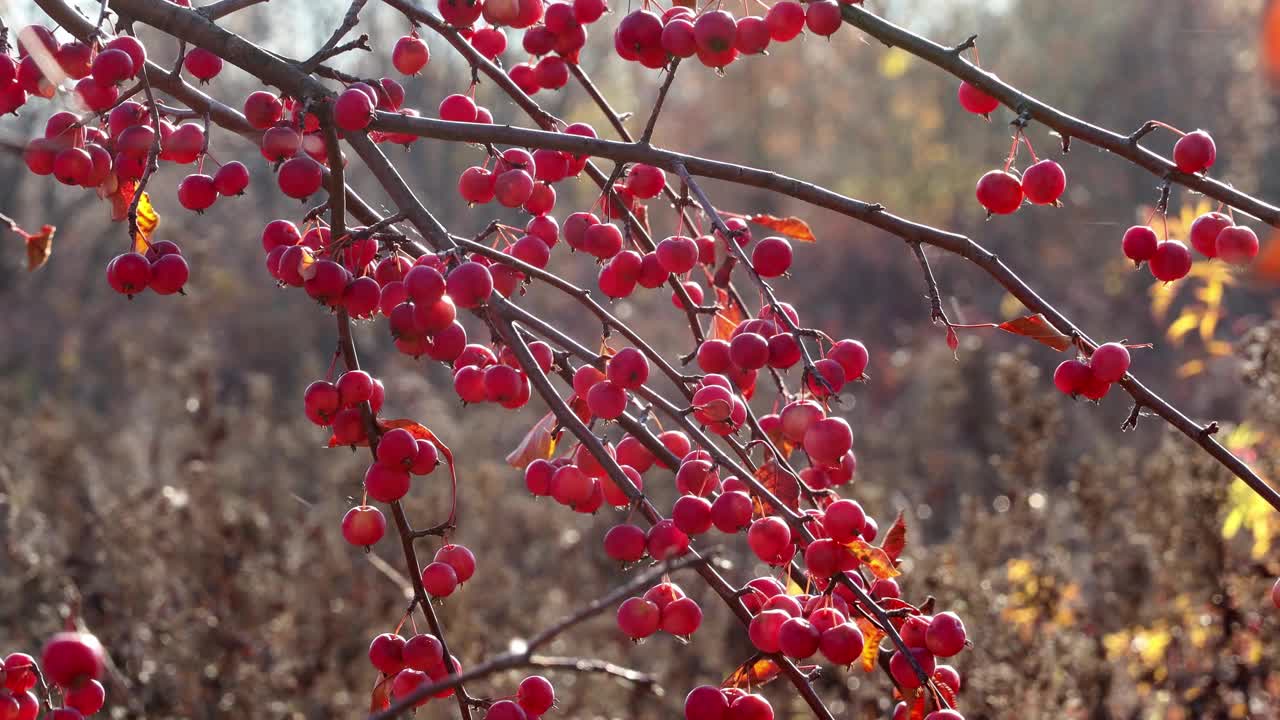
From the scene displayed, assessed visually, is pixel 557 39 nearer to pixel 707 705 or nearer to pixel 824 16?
pixel 824 16

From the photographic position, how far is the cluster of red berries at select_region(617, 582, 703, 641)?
4.05 feet

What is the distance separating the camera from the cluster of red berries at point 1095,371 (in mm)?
1249

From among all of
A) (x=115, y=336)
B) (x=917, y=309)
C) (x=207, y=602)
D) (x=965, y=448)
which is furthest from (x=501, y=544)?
(x=917, y=309)

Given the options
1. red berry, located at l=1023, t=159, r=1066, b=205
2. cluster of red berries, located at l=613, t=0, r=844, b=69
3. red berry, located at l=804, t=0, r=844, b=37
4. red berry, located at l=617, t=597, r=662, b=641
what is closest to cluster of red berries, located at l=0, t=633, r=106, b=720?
red berry, located at l=617, t=597, r=662, b=641

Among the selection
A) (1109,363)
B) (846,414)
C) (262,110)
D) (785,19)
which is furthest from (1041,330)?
(846,414)

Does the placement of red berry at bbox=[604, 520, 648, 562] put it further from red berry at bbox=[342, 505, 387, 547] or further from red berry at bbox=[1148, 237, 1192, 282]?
red berry at bbox=[1148, 237, 1192, 282]

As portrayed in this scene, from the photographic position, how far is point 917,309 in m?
12.0

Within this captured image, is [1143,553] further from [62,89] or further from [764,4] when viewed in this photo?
[62,89]

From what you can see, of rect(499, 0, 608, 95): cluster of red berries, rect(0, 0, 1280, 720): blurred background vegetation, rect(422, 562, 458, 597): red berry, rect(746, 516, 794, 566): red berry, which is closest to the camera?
rect(746, 516, 794, 566): red berry

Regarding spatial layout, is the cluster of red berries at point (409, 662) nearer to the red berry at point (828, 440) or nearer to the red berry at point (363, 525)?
the red berry at point (363, 525)

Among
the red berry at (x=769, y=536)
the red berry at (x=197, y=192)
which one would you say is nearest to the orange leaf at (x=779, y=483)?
the red berry at (x=769, y=536)

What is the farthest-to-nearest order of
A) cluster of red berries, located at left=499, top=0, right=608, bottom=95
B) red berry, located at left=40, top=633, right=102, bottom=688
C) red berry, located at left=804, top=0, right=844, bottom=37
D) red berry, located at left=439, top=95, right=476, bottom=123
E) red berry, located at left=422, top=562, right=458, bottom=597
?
red berry, located at left=439, top=95, right=476, bottom=123 < cluster of red berries, located at left=499, top=0, right=608, bottom=95 < red berry, located at left=422, top=562, right=458, bottom=597 < red berry, located at left=804, top=0, right=844, bottom=37 < red berry, located at left=40, top=633, right=102, bottom=688

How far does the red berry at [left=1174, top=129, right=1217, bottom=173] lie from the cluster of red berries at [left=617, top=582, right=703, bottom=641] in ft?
2.34

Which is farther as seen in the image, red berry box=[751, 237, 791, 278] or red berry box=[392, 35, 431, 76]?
red berry box=[392, 35, 431, 76]
